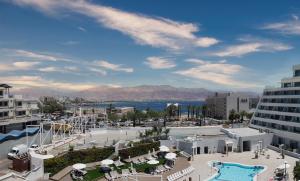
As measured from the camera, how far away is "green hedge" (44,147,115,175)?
38.2 m

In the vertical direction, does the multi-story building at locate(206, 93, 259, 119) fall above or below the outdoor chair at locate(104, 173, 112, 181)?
above

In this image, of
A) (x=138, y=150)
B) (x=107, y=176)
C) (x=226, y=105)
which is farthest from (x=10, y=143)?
(x=226, y=105)

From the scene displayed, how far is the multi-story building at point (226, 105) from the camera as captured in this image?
129 meters

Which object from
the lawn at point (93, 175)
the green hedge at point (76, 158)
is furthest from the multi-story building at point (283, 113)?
the lawn at point (93, 175)

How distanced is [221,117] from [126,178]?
326 feet

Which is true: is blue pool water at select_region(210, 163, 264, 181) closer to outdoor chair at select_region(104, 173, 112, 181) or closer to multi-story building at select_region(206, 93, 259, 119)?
outdoor chair at select_region(104, 173, 112, 181)

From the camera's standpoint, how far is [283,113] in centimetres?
6069

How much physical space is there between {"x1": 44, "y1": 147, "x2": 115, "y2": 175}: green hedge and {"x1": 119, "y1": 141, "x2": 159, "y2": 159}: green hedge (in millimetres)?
1561

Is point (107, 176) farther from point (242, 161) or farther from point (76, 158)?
point (242, 161)

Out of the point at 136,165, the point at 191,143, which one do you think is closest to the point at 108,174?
the point at 136,165

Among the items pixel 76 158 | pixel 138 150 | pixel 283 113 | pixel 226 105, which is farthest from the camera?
pixel 226 105

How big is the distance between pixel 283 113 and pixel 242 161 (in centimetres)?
1580

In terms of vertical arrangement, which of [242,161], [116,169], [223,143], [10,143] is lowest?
[242,161]

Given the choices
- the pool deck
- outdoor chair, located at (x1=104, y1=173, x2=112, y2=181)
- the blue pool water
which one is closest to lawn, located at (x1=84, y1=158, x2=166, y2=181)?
outdoor chair, located at (x1=104, y1=173, x2=112, y2=181)
